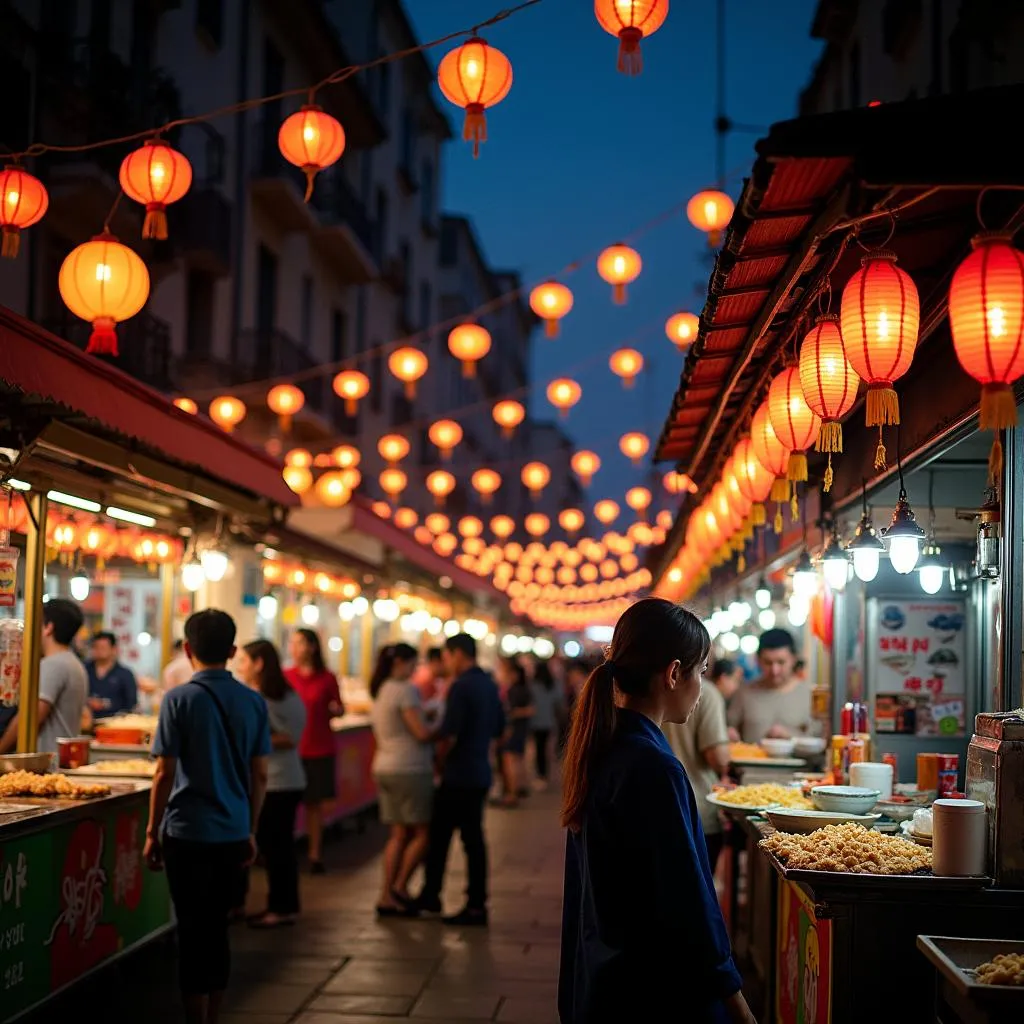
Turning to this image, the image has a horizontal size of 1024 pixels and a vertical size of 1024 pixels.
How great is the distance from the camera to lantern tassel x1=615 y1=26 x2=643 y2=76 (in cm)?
718

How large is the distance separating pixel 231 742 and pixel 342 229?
74.5 feet

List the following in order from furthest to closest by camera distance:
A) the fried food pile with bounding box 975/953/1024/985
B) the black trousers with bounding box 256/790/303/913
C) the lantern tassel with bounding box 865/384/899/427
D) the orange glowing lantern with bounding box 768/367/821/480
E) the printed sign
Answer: the black trousers with bounding box 256/790/303/913
the orange glowing lantern with bounding box 768/367/821/480
the printed sign
the lantern tassel with bounding box 865/384/899/427
the fried food pile with bounding box 975/953/1024/985

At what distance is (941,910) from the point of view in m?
4.83

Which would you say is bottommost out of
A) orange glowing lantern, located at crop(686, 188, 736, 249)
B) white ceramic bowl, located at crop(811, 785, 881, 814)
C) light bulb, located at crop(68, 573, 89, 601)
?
white ceramic bowl, located at crop(811, 785, 881, 814)

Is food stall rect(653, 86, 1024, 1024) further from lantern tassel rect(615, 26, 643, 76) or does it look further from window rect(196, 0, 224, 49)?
window rect(196, 0, 224, 49)

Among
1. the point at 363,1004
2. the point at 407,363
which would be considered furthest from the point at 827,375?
the point at 407,363

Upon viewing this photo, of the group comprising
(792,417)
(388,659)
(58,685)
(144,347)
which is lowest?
(58,685)

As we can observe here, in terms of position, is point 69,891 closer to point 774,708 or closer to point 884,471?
point 884,471

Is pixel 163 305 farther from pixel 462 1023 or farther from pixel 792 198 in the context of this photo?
pixel 792 198

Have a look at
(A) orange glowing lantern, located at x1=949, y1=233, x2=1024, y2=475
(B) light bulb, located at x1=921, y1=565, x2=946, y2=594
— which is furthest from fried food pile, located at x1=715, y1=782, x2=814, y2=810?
(A) orange glowing lantern, located at x1=949, y1=233, x2=1024, y2=475

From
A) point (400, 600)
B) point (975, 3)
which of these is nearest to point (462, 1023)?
point (975, 3)

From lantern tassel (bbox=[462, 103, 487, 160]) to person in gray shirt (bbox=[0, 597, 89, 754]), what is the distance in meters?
4.48

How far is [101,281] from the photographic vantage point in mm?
8562

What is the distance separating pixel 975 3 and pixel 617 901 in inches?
408
